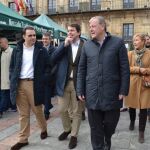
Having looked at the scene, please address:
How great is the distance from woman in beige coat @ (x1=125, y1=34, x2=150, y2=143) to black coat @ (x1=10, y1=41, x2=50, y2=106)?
148cm

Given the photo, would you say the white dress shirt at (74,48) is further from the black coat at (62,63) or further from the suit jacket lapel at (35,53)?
the suit jacket lapel at (35,53)

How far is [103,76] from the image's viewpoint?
4.90 meters

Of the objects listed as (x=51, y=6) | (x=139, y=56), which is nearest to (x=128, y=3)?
(x=51, y=6)

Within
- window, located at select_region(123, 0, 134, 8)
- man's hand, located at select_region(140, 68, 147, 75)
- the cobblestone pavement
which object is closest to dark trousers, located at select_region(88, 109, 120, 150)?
the cobblestone pavement

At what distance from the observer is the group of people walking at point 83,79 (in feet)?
16.2

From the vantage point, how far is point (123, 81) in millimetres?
4930

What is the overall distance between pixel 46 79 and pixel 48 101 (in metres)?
2.15

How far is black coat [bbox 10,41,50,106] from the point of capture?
19.0ft

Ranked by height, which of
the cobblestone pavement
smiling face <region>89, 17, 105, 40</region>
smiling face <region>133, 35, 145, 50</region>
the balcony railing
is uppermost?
the balcony railing

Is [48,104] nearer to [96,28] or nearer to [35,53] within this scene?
[35,53]

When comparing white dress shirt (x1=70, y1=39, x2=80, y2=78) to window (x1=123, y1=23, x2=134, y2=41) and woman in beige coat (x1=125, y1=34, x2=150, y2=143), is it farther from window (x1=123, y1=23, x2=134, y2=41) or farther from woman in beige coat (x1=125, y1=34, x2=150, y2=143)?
window (x1=123, y1=23, x2=134, y2=41)

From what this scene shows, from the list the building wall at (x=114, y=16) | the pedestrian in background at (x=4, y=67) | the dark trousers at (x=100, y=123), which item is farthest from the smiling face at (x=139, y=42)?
the building wall at (x=114, y=16)

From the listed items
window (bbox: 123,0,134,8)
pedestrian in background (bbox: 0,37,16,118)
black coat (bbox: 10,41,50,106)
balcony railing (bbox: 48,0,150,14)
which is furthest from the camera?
window (bbox: 123,0,134,8)

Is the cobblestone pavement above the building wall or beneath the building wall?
beneath
